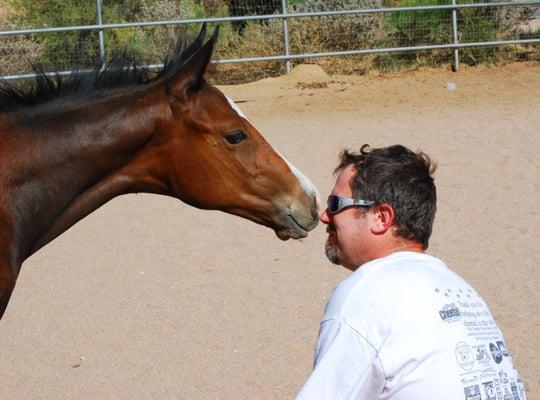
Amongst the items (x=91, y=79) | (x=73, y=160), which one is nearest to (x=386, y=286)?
(x=73, y=160)

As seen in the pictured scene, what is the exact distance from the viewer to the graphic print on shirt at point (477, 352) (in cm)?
190

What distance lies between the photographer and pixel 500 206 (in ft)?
28.5

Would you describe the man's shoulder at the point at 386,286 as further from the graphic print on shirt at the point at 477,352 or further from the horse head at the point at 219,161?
the horse head at the point at 219,161

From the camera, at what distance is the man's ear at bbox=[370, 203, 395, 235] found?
2.09 m

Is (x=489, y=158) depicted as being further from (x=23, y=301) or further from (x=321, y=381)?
(x=321, y=381)

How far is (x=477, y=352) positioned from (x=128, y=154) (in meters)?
2.35

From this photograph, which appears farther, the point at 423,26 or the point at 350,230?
the point at 423,26

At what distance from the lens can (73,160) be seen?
3.79 metres

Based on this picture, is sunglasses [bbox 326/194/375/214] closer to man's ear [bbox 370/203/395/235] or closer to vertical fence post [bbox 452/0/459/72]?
man's ear [bbox 370/203/395/235]

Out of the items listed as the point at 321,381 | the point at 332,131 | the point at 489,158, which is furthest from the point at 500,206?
the point at 321,381

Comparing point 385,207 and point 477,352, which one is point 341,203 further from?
point 477,352

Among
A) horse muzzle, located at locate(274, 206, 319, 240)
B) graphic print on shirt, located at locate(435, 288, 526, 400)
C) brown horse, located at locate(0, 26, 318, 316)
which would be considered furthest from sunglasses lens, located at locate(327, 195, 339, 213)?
horse muzzle, located at locate(274, 206, 319, 240)

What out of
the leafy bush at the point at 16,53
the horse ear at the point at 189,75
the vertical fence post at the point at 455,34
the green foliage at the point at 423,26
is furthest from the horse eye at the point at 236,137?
the green foliage at the point at 423,26

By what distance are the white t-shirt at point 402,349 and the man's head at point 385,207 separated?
18 centimetres
